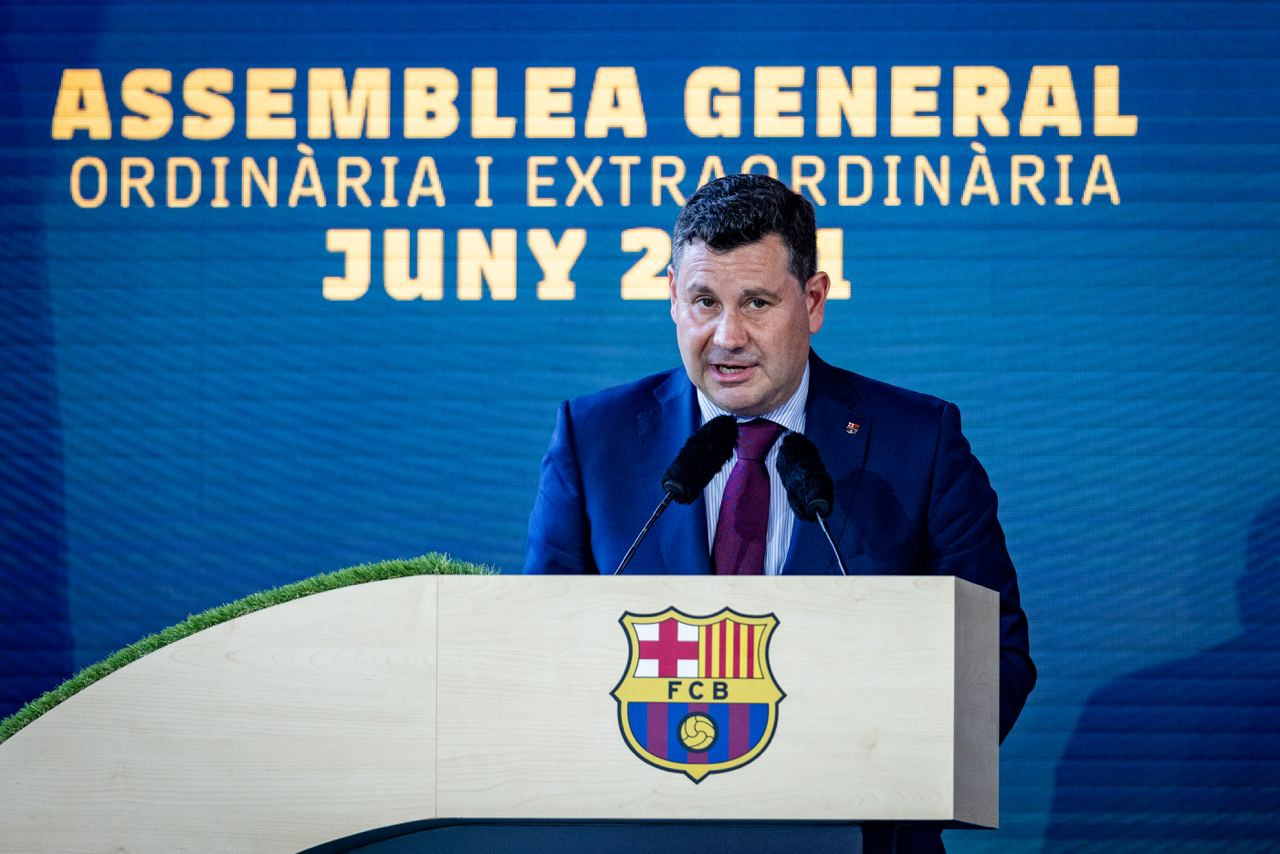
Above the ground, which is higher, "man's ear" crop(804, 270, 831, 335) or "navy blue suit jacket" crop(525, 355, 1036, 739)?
"man's ear" crop(804, 270, 831, 335)

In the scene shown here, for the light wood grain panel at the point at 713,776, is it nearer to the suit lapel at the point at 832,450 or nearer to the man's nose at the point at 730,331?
the suit lapel at the point at 832,450

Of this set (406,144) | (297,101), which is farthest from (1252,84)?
(297,101)

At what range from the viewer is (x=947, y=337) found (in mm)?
4281

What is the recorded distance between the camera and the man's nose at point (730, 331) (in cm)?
240

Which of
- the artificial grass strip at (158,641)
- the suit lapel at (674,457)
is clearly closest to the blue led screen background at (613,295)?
the suit lapel at (674,457)

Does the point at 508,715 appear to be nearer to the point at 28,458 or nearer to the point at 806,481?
the point at 806,481

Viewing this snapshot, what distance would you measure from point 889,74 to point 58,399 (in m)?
2.36

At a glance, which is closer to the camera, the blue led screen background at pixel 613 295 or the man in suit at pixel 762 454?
the man in suit at pixel 762 454

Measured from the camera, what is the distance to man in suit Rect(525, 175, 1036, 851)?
7.81 feet

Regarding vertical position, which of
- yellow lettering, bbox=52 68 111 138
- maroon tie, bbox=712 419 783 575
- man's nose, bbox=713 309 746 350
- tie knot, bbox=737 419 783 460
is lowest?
maroon tie, bbox=712 419 783 575

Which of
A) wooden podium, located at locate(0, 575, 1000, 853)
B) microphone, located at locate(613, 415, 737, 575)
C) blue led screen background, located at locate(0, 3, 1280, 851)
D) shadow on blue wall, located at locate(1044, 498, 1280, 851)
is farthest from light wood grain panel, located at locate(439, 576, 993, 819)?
shadow on blue wall, located at locate(1044, 498, 1280, 851)

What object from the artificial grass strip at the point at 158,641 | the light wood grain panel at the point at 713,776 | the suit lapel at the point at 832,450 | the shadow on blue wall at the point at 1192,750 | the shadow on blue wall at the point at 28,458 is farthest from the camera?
the shadow on blue wall at the point at 28,458

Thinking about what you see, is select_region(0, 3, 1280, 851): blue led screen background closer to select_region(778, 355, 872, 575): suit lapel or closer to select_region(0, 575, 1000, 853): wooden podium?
select_region(778, 355, 872, 575): suit lapel

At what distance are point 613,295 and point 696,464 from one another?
2.26 m
